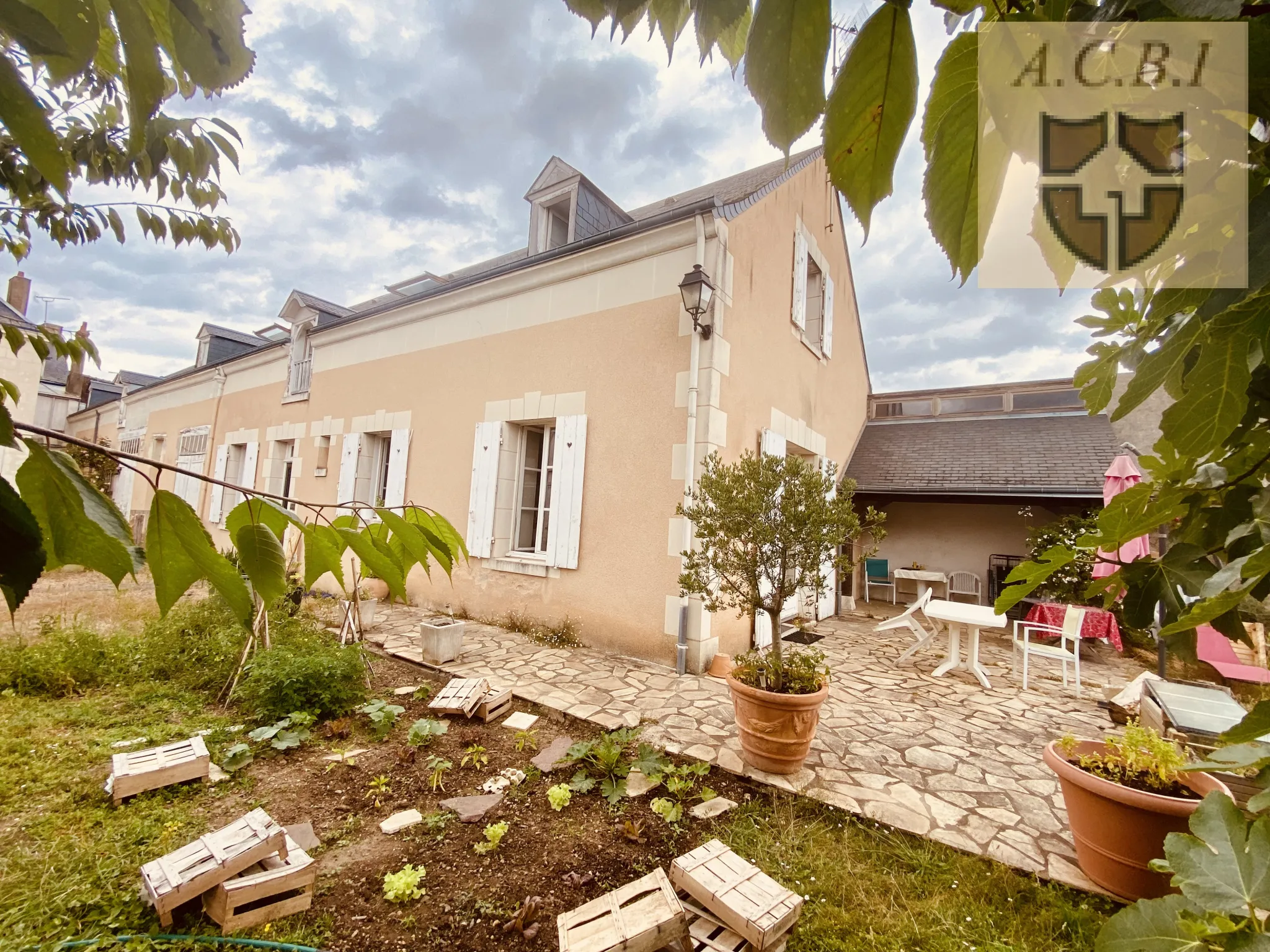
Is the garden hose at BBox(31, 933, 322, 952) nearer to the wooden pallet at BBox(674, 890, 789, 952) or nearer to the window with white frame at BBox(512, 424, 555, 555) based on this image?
the wooden pallet at BBox(674, 890, 789, 952)

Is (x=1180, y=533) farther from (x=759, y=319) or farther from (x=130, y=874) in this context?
(x=759, y=319)

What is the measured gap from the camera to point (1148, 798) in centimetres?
192

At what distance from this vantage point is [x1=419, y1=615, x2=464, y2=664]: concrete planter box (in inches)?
174

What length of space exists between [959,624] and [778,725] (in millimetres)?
3327

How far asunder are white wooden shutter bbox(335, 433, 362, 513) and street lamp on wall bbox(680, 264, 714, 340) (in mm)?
5223

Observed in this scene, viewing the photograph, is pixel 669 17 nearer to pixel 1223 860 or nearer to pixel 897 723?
pixel 1223 860

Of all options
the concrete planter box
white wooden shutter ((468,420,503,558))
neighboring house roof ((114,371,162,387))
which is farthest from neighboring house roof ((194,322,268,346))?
the concrete planter box

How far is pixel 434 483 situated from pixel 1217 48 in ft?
21.8

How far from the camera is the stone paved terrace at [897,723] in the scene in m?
2.51

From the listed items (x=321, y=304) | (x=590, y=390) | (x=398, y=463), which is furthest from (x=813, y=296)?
(x=321, y=304)

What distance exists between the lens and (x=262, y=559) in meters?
0.54

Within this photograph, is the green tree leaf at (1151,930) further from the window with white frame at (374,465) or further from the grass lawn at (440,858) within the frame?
the window with white frame at (374,465)

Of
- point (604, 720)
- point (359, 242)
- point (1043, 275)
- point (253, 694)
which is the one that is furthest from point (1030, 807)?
point (253, 694)

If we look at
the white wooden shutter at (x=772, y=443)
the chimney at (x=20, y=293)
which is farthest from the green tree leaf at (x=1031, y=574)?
the chimney at (x=20, y=293)
